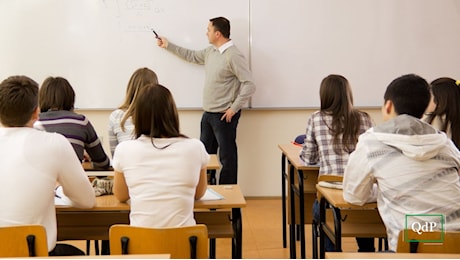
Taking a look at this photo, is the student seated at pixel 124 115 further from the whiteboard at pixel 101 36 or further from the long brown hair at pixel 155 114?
the whiteboard at pixel 101 36

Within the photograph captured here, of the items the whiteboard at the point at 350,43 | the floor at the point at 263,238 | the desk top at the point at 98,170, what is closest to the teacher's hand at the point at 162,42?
the whiteboard at the point at 350,43

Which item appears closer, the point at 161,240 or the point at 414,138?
the point at 161,240

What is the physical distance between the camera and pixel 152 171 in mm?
2439

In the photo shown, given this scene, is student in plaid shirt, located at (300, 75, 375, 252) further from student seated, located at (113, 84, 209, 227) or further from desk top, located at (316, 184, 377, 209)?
student seated, located at (113, 84, 209, 227)

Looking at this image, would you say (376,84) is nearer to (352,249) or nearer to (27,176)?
(352,249)

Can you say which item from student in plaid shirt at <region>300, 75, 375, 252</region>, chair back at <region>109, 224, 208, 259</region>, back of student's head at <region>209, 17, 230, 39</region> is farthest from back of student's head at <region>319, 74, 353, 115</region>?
back of student's head at <region>209, 17, 230, 39</region>

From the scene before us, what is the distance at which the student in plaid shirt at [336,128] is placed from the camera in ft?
11.5

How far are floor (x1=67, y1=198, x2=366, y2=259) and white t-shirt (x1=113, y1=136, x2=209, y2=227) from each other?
5.93ft

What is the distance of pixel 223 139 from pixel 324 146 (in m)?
2.02

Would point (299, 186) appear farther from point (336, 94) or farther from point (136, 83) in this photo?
point (136, 83)

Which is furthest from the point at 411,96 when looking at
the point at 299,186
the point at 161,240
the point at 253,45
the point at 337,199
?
the point at 253,45

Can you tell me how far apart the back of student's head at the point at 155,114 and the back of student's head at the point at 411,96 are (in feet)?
3.07

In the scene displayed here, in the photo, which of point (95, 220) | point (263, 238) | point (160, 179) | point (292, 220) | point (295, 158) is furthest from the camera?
point (263, 238)

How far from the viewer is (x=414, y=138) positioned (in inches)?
90.8
